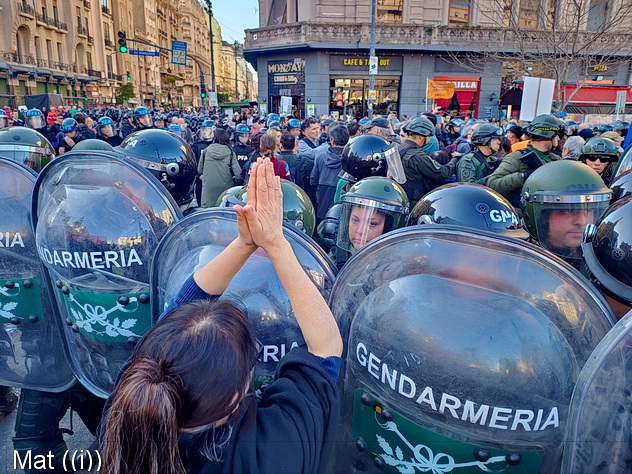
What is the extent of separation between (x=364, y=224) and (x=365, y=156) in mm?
2047

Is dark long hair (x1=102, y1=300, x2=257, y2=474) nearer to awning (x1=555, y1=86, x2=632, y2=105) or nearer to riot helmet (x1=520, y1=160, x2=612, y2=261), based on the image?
riot helmet (x1=520, y1=160, x2=612, y2=261)

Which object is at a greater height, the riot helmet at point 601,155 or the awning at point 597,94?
the awning at point 597,94

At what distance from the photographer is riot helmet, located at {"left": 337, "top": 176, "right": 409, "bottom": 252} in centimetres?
277

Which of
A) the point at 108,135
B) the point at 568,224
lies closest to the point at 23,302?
the point at 568,224

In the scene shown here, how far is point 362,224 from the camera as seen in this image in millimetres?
2777

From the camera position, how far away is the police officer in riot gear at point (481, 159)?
529cm

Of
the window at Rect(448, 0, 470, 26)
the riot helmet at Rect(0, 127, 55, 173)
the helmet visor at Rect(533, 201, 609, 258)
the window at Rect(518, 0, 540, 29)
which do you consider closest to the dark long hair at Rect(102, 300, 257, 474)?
the helmet visor at Rect(533, 201, 609, 258)

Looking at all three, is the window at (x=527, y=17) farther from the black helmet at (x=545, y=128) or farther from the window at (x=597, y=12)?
the black helmet at (x=545, y=128)

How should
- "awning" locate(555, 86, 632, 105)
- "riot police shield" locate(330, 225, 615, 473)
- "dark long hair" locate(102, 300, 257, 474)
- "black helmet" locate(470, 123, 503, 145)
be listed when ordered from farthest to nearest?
"awning" locate(555, 86, 632, 105)
"black helmet" locate(470, 123, 503, 145)
"riot police shield" locate(330, 225, 615, 473)
"dark long hair" locate(102, 300, 257, 474)

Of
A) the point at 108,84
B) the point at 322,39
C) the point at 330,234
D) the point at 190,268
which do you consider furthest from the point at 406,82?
the point at 108,84

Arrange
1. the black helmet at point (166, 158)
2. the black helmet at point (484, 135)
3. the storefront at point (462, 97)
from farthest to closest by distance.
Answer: the storefront at point (462, 97) < the black helmet at point (484, 135) < the black helmet at point (166, 158)

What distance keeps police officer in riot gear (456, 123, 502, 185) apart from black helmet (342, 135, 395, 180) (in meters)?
1.05

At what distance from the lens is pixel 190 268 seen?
1834 millimetres

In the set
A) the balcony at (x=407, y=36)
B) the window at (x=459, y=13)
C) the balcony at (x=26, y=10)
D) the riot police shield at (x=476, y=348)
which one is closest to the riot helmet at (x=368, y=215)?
the riot police shield at (x=476, y=348)
